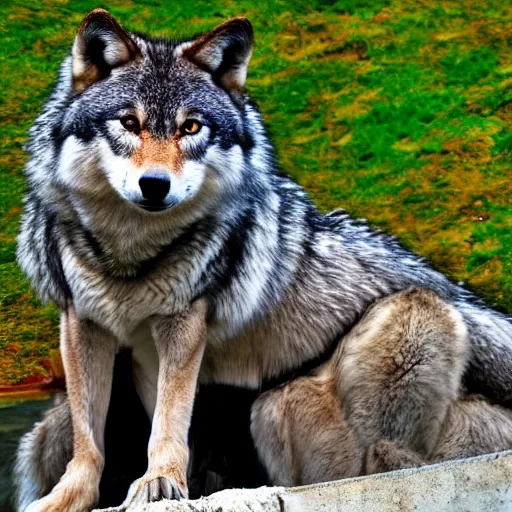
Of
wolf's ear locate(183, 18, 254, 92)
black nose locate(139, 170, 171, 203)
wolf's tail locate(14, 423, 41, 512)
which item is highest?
wolf's ear locate(183, 18, 254, 92)

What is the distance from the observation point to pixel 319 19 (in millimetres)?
11602

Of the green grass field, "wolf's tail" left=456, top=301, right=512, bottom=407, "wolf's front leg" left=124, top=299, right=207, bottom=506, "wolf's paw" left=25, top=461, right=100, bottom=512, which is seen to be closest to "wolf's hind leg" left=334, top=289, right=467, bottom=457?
"wolf's tail" left=456, top=301, right=512, bottom=407

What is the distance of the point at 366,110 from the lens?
10188 mm

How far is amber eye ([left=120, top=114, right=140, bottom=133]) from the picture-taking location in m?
4.42

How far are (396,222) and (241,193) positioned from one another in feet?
14.0

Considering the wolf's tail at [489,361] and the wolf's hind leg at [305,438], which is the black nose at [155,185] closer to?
the wolf's hind leg at [305,438]

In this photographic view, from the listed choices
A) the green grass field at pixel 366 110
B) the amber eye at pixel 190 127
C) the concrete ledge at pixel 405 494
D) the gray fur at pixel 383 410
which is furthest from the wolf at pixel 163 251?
the green grass field at pixel 366 110

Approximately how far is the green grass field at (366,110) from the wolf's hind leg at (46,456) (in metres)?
2.30

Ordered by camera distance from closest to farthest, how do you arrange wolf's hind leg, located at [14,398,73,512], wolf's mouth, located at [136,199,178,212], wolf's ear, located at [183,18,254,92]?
1. wolf's mouth, located at [136,199,178,212]
2. wolf's ear, located at [183,18,254,92]
3. wolf's hind leg, located at [14,398,73,512]

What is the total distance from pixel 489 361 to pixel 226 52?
214cm

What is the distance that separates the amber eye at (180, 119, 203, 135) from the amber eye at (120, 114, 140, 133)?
0.68 feet

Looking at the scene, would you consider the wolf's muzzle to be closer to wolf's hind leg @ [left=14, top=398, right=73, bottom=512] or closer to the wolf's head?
the wolf's head

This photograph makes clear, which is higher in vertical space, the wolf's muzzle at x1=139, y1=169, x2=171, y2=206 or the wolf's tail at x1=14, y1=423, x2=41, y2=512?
the wolf's muzzle at x1=139, y1=169, x2=171, y2=206

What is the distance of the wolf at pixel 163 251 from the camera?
4449 mm
